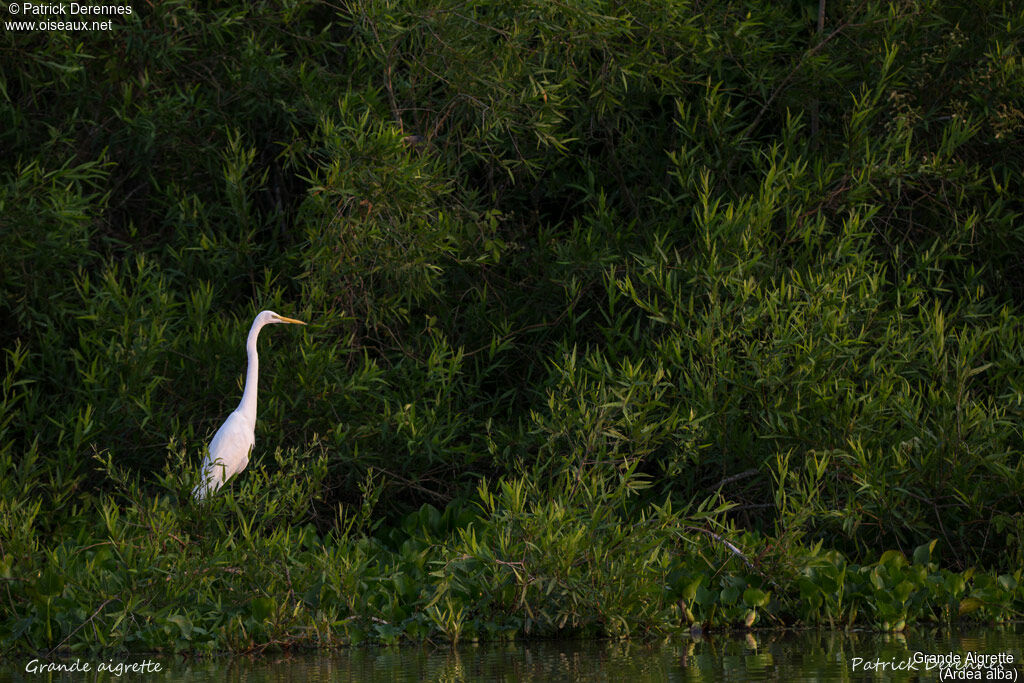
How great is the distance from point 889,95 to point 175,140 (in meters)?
5.06

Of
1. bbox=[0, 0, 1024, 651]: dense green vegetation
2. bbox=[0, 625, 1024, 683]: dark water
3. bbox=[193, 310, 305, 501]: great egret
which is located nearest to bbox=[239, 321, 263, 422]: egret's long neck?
bbox=[193, 310, 305, 501]: great egret

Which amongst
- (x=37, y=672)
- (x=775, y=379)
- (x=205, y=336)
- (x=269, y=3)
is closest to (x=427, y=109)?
(x=269, y=3)

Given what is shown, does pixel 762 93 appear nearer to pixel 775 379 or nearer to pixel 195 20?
pixel 775 379

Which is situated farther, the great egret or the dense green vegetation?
the great egret

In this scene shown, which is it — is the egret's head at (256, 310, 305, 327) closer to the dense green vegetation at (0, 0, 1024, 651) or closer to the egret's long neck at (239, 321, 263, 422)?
the egret's long neck at (239, 321, 263, 422)

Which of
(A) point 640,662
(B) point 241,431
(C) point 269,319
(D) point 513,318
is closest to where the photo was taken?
(A) point 640,662

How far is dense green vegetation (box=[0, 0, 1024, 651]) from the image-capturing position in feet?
22.5

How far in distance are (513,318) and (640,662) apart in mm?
3858

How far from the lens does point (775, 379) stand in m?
7.81

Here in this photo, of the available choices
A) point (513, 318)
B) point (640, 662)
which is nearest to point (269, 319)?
point (513, 318)

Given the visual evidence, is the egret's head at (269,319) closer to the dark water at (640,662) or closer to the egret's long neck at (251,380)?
the egret's long neck at (251,380)

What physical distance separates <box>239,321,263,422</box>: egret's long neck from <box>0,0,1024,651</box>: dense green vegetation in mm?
320

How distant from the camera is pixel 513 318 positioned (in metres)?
9.48

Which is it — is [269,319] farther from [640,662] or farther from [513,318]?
[640,662]
